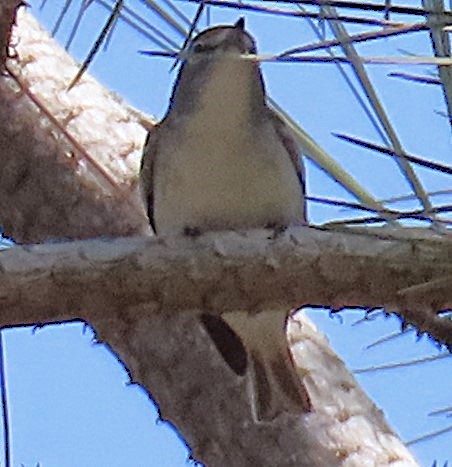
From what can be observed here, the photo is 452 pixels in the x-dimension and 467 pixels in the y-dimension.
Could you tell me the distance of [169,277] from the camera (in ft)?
2.59

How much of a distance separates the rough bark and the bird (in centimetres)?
3

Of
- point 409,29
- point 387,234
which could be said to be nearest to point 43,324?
point 387,234

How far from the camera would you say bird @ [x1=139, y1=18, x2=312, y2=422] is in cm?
148

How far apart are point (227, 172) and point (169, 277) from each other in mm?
708

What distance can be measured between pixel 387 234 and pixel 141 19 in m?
0.46

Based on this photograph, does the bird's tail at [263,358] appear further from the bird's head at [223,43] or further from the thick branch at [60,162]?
the bird's head at [223,43]

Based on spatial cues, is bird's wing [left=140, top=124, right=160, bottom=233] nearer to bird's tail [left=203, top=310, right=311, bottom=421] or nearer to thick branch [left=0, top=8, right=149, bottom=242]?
thick branch [left=0, top=8, right=149, bottom=242]

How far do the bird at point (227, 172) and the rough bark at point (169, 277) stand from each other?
3cm

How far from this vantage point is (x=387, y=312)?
2.61ft

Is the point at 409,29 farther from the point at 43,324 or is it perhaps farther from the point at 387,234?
the point at 43,324

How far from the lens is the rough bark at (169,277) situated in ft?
2.54

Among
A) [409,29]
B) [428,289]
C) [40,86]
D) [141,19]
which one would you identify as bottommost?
[428,289]

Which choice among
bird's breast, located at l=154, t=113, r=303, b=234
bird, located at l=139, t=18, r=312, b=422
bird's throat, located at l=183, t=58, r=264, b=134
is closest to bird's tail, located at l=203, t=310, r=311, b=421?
bird, located at l=139, t=18, r=312, b=422

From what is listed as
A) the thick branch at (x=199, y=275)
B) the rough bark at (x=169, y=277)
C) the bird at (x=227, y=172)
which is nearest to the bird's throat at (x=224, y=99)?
the bird at (x=227, y=172)
